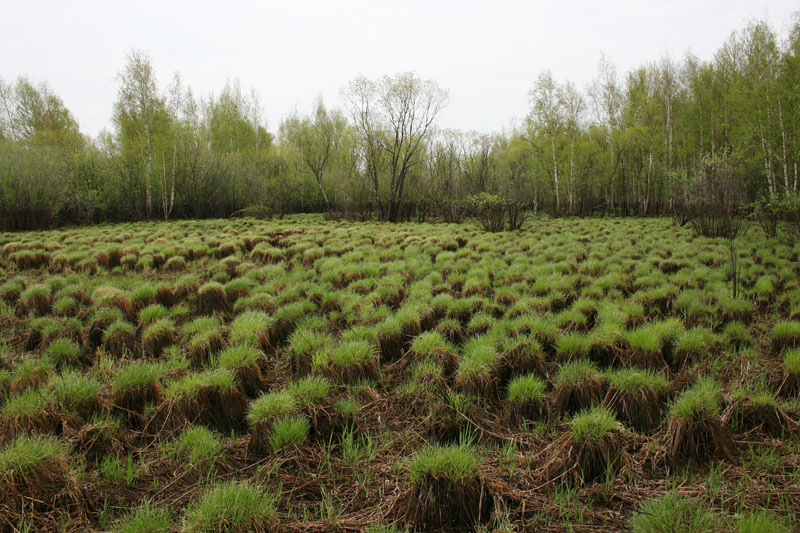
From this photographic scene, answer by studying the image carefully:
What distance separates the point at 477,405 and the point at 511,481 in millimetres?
809

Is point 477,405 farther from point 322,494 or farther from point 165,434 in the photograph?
point 165,434

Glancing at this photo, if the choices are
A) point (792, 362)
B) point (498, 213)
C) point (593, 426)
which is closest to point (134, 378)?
point (593, 426)

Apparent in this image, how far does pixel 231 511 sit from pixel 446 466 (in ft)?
3.77

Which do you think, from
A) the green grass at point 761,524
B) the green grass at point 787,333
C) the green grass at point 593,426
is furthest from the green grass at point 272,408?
the green grass at point 787,333

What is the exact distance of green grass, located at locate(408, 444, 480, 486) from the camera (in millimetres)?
2090

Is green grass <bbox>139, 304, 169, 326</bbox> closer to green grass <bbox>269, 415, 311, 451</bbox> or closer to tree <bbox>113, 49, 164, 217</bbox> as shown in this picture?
green grass <bbox>269, 415, 311, 451</bbox>

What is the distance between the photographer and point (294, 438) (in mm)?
2590

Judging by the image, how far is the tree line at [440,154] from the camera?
54.0 ft

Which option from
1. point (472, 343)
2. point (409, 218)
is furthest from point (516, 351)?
point (409, 218)

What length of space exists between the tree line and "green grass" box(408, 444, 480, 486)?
12.1 m

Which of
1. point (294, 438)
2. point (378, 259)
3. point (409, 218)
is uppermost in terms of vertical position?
point (409, 218)

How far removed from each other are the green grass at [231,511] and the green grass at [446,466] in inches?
31.3

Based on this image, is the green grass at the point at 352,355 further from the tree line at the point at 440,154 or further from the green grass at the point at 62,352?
the tree line at the point at 440,154

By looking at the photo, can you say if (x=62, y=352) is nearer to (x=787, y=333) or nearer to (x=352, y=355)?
(x=352, y=355)
